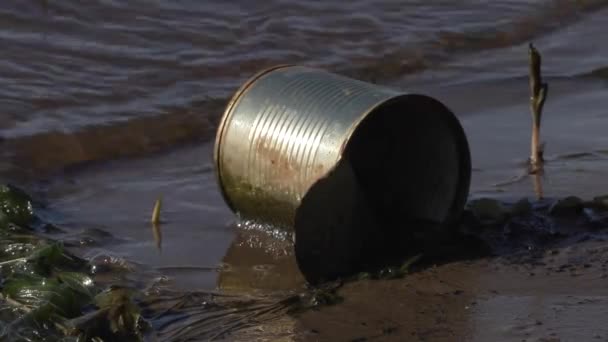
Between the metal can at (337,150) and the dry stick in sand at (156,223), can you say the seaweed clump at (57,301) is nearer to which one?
the dry stick in sand at (156,223)

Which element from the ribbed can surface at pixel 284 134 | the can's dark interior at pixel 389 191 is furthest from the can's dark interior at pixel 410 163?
the ribbed can surface at pixel 284 134

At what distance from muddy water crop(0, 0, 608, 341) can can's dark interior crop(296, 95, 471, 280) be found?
0.66ft

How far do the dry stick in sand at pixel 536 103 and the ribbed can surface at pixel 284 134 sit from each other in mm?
1000

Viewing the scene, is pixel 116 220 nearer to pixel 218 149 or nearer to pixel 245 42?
pixel 218 149

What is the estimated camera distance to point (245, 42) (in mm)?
7520

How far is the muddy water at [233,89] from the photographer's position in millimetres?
3631

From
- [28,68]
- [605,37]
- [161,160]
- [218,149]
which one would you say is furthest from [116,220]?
[605,37]

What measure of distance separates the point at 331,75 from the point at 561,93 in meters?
2.47

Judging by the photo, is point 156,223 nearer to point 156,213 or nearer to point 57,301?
point 156,213

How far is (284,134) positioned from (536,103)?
133 cm

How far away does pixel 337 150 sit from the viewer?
3.84 metres

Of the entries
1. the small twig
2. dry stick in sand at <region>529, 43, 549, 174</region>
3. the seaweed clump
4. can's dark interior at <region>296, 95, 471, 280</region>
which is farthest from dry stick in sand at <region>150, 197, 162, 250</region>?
dry stick in sand at <region>529, 43, 549, 174</region>

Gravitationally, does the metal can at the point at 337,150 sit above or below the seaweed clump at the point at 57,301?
above

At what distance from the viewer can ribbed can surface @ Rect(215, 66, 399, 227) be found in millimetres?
3896
